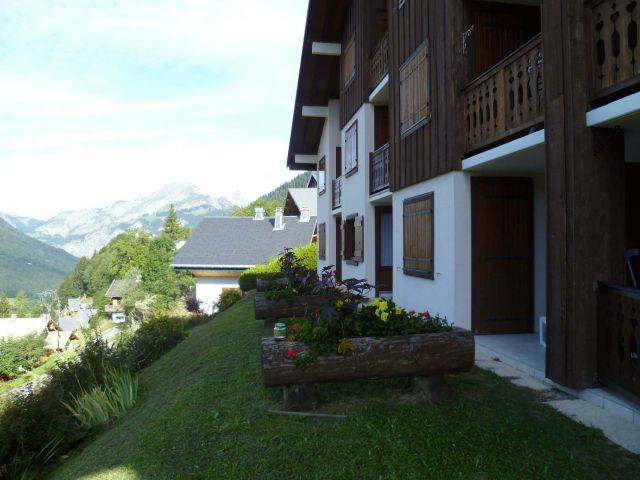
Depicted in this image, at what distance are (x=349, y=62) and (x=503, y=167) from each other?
815 cm

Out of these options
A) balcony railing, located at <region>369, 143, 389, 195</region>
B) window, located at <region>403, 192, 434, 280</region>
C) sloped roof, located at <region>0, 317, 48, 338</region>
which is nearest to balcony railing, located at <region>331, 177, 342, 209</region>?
balcony railing, located at <region>369, 143, 389, 195</region>

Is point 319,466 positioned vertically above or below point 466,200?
below

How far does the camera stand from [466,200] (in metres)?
7.55

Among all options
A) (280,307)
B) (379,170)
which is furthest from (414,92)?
(280,307)

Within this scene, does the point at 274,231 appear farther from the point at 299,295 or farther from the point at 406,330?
the point at 406,330

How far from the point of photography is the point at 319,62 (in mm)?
16016

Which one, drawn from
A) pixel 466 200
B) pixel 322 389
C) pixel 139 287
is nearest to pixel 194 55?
pixel 466 200

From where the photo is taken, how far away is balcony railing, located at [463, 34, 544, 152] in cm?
592

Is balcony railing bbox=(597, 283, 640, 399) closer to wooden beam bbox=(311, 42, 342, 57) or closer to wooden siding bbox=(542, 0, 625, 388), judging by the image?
wooden siding bbox=(542, 0, 625, 388)

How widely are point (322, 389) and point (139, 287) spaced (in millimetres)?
42350

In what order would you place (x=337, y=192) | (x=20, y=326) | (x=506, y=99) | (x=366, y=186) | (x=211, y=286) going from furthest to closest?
1. (x=20, y=326)
2. (x=211, y=286)
3. (x=337, y=192)
4. (x=366, y=186)
5. (x=506, y=99)

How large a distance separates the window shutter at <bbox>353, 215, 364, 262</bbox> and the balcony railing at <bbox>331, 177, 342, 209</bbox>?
2.66 metres

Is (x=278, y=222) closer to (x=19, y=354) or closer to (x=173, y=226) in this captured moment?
(x=19, y=354)

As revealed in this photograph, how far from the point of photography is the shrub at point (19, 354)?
26.3 m
